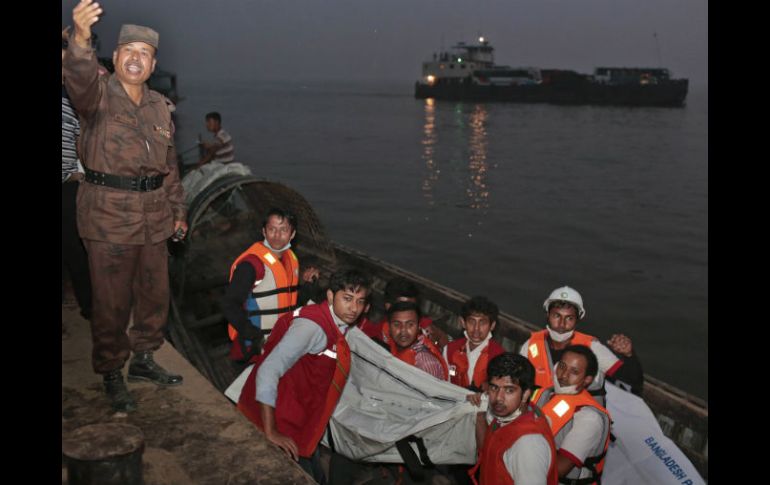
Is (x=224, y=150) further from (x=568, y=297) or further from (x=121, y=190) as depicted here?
(x=568, y=297)

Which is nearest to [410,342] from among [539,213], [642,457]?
[642,457]

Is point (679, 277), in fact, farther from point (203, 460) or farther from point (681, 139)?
point (681, 139)

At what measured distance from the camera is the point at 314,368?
3.85 meters

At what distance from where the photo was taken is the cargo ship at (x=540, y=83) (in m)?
85.0

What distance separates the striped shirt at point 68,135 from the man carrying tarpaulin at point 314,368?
7.38ft

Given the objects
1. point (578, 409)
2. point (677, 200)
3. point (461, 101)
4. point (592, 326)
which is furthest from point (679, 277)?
point (461, 101)

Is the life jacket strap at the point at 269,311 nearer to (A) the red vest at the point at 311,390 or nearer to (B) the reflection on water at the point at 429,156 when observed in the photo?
(A) the red vest at the point at 311,390

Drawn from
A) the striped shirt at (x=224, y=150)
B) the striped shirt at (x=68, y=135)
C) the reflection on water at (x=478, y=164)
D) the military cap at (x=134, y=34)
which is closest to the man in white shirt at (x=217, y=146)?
the striped shirt at (x=224, y=150)

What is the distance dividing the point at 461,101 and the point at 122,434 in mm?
98253

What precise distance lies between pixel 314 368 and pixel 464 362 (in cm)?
169

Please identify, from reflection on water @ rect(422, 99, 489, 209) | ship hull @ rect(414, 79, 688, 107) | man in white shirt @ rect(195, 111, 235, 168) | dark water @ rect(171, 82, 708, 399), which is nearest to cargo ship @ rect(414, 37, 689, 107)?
ship hull @ rect(414, 79, 688, 107)

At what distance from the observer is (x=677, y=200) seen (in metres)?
28.3

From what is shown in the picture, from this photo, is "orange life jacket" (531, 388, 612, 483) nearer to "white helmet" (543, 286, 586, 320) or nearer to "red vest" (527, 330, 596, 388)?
"red vest" (527, 330, 596, 388)

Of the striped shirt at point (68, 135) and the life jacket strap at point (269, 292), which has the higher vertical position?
the striped shirt at point (68, 135)
